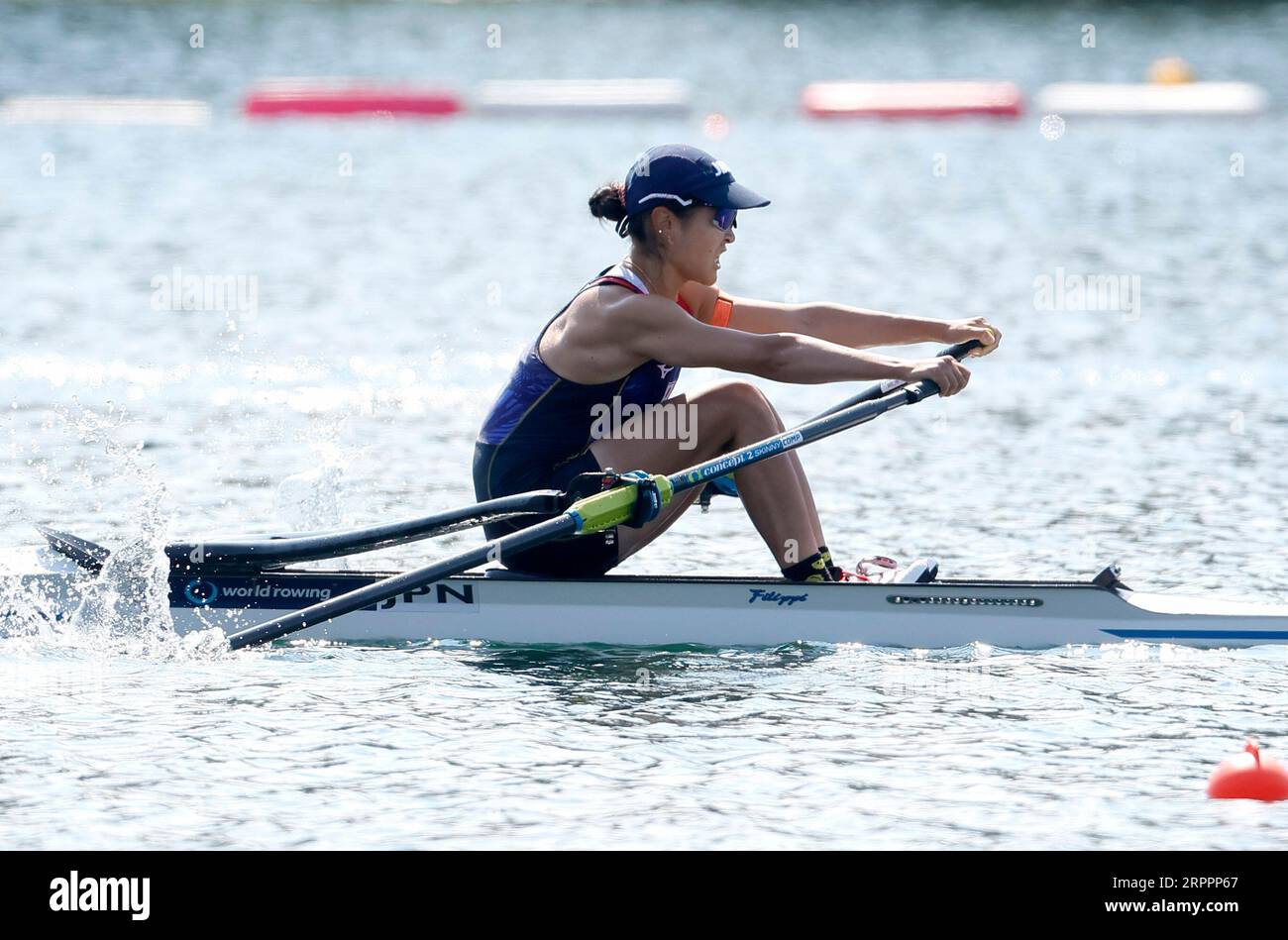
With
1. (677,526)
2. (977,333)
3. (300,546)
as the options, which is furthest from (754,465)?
(677,526)

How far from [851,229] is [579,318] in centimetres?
1724

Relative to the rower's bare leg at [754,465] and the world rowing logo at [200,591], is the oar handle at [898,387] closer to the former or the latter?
the rower's bare leg at [754,465]

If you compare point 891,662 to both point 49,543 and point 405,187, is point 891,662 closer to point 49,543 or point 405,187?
point 49,543

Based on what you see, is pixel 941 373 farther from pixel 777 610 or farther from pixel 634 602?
pixel 634 602

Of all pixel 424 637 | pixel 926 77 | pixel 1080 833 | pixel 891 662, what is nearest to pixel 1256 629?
pixel 891 662

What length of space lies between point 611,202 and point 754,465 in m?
1.18

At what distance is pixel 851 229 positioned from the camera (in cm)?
2458

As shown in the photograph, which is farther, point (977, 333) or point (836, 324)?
point (836, 324)

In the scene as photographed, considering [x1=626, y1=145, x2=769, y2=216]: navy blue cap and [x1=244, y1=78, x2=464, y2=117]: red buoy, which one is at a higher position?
[x1=244, y1=78, x2=464, y2=117]: red buoy

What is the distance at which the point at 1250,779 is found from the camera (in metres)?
6.30

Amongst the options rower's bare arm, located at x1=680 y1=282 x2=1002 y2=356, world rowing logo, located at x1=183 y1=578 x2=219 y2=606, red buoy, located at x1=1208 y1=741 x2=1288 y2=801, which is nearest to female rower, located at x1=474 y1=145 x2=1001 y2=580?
rower's bare arm, located at x1=680 y1=282 x2=1002 y2=356

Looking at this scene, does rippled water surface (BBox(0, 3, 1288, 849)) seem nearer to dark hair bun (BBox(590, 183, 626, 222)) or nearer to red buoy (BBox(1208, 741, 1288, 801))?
red buoy (BBox(1208, 741, 1288, 801))

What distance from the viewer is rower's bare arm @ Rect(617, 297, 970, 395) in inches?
300

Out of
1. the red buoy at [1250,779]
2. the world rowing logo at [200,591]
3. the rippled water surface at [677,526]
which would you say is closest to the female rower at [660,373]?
the rippled water surface at [677,526]
